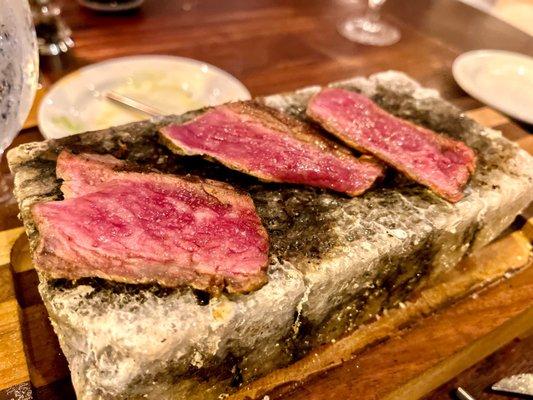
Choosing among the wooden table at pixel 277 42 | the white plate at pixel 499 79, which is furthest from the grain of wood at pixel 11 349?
the white plate at pixel 499 79

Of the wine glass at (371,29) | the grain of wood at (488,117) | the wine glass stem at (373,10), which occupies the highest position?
the wine glass stem at (373,10)

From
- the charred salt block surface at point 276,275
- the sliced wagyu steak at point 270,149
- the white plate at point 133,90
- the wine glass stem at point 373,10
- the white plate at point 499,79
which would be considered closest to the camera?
the charred salt block surface at point 276,275

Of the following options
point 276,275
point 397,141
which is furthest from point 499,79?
point 276,275

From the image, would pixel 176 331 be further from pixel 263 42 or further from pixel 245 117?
pixel 263 42

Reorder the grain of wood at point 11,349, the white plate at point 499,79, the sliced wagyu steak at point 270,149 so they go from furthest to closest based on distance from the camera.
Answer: the white plate at point 499,79 → the sliced wagyu steak at point 270,149 → the grain of wood at point 11,349

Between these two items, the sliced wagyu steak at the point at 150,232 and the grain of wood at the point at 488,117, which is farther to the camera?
the grain of wood at the point at 488,117

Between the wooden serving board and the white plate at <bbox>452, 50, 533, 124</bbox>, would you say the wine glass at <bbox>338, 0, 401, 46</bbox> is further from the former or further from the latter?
the wooden serving board

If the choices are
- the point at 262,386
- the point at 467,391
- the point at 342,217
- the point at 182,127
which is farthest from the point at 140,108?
the point at 467,391

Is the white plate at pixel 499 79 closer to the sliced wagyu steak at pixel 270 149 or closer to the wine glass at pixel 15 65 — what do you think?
the sliced wagyu steak at pixel 270 149
